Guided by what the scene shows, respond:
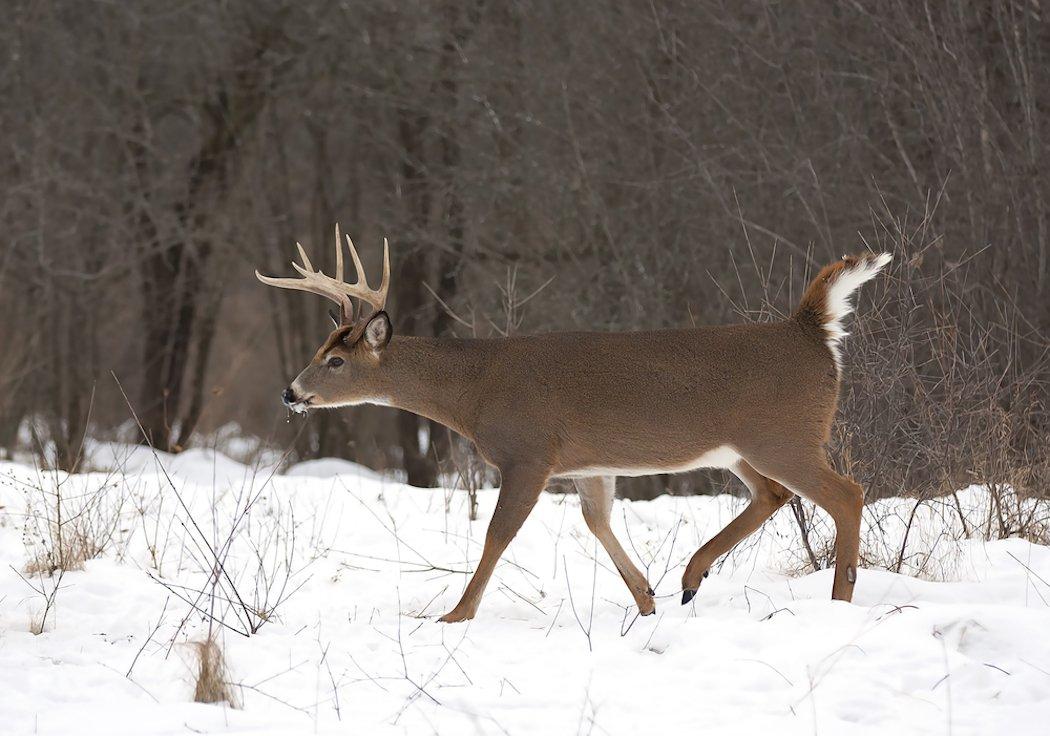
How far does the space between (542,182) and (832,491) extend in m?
8.40

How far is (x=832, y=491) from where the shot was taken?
6000mm

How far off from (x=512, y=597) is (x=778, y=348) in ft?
6.07

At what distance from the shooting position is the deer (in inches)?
238

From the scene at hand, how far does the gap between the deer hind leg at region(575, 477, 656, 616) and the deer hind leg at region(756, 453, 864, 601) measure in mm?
864

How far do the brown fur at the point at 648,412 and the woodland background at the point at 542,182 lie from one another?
0.26m

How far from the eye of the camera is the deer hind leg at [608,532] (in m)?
6.40

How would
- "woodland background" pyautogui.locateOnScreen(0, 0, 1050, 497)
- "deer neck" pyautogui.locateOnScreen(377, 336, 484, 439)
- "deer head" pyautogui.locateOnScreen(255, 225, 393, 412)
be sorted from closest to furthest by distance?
"deer neck" pyautogui.locateOnScreen(377, 336, 484, 439)
"deer head" pyautogui.locateOnScreen(255, 225, 393, 412)
"woodland background" pyautogui.locateOnScreen(0, 0, 1050, 497)

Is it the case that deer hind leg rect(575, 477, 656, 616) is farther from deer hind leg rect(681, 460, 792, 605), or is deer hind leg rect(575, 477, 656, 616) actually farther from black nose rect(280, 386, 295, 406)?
black nose rect(280, 386, 295, 406)

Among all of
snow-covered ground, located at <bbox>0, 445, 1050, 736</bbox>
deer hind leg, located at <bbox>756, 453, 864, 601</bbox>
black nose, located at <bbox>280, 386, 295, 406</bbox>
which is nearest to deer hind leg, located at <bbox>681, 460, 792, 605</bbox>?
snow-covered ground, located at <bbox>0, 445, 1050, 736</bbox>

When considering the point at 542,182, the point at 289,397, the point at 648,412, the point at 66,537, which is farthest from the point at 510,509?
the point at 542,182

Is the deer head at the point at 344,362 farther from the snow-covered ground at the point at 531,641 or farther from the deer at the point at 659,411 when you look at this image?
the snow-covered ground at the point at 531,641

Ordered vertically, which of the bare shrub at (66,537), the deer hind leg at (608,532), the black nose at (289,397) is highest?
the black nose at (289,397)

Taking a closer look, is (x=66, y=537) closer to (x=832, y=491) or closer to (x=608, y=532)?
(x=608, y=532)

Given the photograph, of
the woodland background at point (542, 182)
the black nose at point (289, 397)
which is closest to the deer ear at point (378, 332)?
the black nose at point (289, 397)
